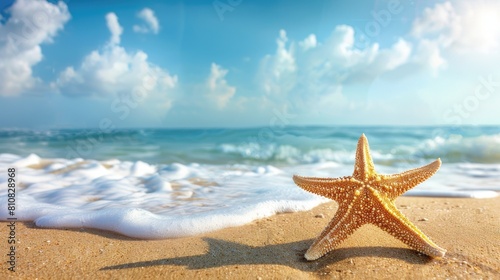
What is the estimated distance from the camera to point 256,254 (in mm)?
2943

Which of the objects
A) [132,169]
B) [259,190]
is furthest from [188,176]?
[259,190]

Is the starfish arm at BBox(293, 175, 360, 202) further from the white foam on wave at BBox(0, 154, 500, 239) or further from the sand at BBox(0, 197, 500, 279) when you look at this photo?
the white foam on wave at BBox(0, 154, 500, 239)

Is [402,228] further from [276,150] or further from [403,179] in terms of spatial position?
[276,150]

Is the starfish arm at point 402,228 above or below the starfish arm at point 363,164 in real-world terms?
below

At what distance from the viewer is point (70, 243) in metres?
3.28

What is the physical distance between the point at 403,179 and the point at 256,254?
1.38 m

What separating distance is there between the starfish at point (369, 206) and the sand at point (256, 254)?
152 millimetres

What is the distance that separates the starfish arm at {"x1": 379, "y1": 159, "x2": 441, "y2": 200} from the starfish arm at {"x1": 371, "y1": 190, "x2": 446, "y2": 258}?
0.09 m

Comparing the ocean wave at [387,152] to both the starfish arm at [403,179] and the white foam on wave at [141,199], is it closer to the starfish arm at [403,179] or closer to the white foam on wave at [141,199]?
the white foam on wave at [141,199]

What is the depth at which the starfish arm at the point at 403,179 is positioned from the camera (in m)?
2.74

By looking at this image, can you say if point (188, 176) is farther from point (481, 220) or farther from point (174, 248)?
point (481, 220)

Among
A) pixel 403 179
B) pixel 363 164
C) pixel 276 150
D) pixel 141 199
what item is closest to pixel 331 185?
pixel 363 164

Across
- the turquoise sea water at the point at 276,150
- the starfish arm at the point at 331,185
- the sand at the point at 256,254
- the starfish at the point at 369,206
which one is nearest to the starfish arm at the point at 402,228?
the starfish at the point at 369,206

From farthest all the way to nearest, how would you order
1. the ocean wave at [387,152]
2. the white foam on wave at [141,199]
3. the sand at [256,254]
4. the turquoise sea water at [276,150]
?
the ocean wave at [387,152], the turquoise sea water at [276,150], the white foam on wave at [141,199], the sand at [256,254]
